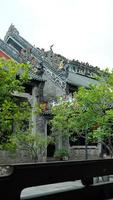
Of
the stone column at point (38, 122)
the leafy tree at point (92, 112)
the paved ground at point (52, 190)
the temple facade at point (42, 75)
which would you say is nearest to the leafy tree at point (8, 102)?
the leafy tree at point (92, 112)

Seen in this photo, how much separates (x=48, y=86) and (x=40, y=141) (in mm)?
9517

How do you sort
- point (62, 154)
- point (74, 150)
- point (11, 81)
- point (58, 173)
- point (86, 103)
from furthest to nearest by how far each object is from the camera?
1. point (74, 150)
2. point (62, 154)
3. point (86, 103)
4. point (11, 81)
5. point (58, 173)

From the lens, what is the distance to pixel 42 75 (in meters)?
29.3

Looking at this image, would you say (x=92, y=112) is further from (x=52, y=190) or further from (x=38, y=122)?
(x=52, y=190)

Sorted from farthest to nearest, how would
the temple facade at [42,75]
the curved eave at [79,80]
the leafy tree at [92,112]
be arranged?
1. the curved eave at [79,80]
2. the temple facade at [42,75]
3. the leafy tree at [92,112]

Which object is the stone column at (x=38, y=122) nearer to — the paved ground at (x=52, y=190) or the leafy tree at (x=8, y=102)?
the leafy tree at (x=8, y=102)

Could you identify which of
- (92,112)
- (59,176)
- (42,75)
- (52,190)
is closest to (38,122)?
(42,75)

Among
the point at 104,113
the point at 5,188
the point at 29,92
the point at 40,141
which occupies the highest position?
the point at 29,92

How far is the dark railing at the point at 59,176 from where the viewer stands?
12.6ft

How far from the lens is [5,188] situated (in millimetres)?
3766

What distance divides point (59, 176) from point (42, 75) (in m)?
25.0

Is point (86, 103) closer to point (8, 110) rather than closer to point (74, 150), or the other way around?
point (8, 110)

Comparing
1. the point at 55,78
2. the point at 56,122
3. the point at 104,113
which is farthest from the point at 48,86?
the point at 104,113

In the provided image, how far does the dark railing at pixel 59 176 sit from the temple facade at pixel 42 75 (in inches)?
823
